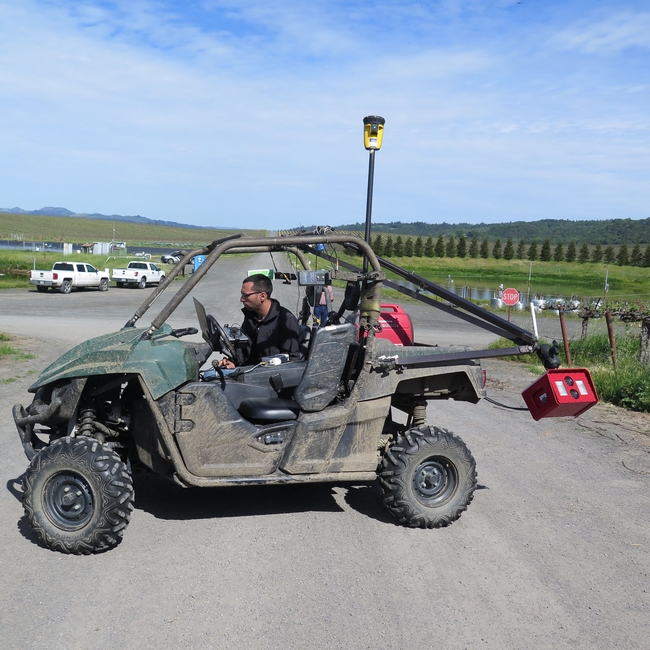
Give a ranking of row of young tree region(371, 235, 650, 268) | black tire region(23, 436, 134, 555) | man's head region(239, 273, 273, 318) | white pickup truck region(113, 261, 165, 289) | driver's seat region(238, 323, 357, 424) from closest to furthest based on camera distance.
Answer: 1. black tire region(23, 436, 134, 555)
2. driver's seat region(238, 323, 357, 424)
3. man's head region(239, 273, 273, 318)
4. white pickup truck region(113, 261, 165, 289)
5. row of young tree region(371, 235, 650, 268)

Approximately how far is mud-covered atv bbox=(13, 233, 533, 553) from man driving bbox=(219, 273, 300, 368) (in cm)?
82

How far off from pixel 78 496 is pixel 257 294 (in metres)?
2.49

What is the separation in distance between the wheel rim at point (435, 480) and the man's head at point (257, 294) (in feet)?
7.11

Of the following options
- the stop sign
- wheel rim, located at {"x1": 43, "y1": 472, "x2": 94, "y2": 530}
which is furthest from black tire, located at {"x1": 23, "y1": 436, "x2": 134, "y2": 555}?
the stop sign

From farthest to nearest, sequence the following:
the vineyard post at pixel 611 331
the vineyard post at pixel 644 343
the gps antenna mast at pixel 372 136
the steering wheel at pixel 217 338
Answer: the vineyard post at pixel 611 331, the vineyard post at pixel 644 343, the steering wheel at pixel 217 338, the gps antenna mast at pixel 372 136

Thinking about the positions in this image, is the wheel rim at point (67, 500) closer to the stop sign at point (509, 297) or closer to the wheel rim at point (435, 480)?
the wheel rim at point (435, 480)

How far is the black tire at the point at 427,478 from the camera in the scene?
532 centimetres

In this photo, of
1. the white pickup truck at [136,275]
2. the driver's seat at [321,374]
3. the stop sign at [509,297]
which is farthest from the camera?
the white pickup truck at [136,275]

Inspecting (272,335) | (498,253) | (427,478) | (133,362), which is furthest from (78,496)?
(498,253)

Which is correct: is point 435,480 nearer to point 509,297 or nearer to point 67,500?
point 67,500

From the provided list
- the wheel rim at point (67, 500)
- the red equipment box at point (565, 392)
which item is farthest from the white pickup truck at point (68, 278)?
the red equipment box at point (565, 392)

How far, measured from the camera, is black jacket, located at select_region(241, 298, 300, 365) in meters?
6.52

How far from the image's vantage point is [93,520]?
185 inches

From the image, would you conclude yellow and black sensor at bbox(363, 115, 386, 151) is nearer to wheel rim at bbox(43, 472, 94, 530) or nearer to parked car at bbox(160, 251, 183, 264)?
parked car at bbox(160, 251, 183, 264)
